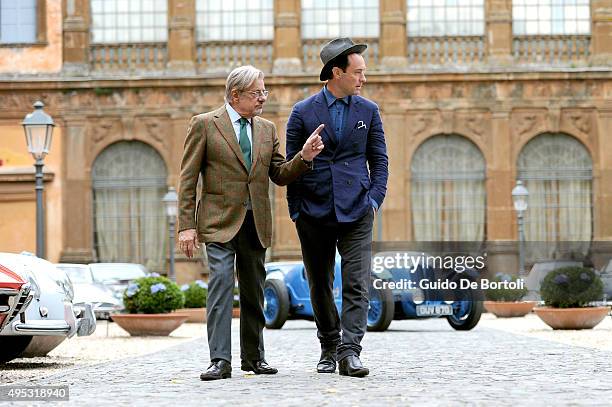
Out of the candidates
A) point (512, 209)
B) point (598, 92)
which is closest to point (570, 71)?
point (598, 92)

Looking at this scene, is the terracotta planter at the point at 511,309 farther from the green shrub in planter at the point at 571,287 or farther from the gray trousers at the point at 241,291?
the gray trousers at the point at 241,291

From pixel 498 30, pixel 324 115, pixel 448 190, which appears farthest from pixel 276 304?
pixel 498 30

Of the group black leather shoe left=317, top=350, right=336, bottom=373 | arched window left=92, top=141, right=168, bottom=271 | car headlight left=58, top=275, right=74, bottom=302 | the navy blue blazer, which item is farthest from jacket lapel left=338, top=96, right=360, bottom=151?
arched window left=92, top=141, right=168, bottom=271

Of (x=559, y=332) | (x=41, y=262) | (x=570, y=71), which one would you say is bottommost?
(x=559, y=332)

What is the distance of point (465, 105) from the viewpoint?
4050 centimetres

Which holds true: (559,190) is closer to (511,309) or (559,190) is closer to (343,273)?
(511,309)

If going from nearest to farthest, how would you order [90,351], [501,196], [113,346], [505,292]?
[90,351] < [113,346] < [505,292] < [501,196]

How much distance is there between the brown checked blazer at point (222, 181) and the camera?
9859mm

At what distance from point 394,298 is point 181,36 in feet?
70.4

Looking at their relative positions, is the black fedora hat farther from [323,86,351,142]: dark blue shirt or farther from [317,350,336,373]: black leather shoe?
[317,350,336,373]: black leather shoe

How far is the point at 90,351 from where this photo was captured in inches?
664

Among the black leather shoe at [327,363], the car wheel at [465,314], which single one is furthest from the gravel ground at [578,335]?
the black leather shoe at [327,363]

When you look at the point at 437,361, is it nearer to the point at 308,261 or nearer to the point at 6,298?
the point at 308,261

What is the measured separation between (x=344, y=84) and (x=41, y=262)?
4390 millimetres
